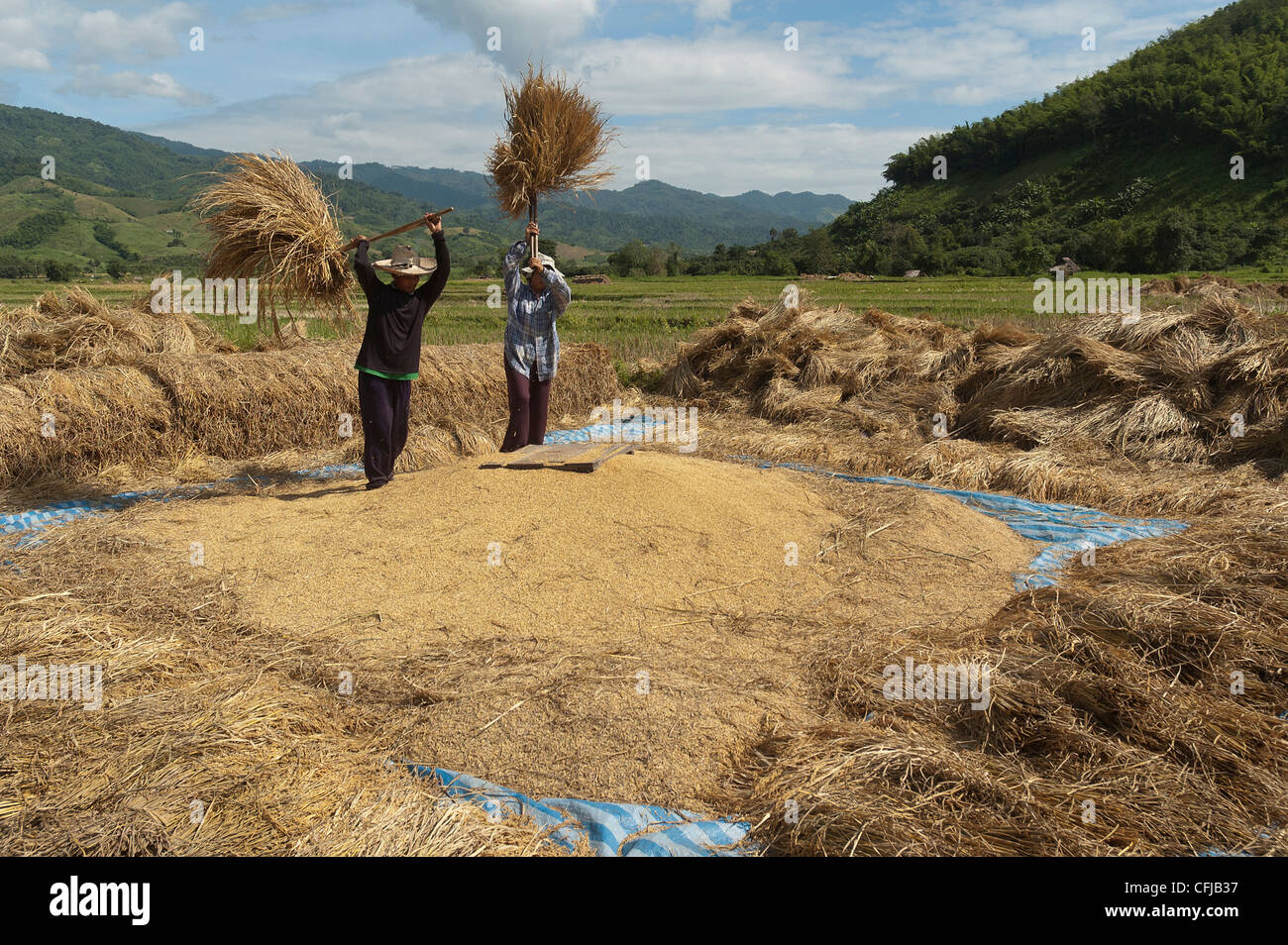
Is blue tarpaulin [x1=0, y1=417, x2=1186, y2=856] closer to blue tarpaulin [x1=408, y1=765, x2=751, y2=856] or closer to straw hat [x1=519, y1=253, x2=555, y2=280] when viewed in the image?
blue tarpaulin [x1=408, y1=765, x2=751, y2=856]

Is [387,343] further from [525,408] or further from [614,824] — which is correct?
[614,824]

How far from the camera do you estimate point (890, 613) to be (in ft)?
11.0

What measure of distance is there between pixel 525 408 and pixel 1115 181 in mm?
44275

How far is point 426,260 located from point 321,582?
2199 mm

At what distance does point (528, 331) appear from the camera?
16.3 feet

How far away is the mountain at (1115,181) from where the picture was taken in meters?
29.3

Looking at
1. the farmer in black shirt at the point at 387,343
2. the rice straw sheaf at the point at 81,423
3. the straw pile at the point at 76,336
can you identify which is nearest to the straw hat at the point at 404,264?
the farmer in black shirt at the point at 387,343

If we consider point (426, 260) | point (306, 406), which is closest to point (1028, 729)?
point (426, 260)

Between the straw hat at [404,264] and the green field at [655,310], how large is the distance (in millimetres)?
5323

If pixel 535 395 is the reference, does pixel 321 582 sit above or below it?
below

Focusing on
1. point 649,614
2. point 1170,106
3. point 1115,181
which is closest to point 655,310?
point 649,614

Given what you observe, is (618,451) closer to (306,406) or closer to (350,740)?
(350,740)

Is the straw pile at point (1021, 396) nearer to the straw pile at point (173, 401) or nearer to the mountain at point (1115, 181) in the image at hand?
the straw pile at point (173, 401)

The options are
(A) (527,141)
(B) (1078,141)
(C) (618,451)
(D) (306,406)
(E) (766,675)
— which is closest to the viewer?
(E) (766,675)
